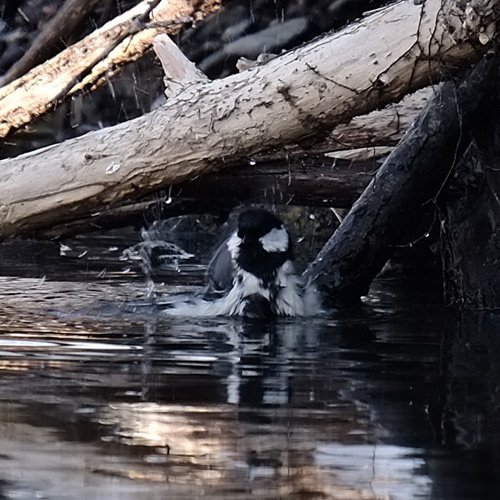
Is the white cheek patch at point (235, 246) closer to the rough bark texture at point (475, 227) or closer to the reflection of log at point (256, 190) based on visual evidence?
the reflection of log at point (256, 190)

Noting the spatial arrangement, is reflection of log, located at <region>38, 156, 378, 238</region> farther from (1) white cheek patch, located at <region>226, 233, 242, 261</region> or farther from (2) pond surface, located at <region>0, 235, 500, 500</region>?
(2) pond surface, located at <region>0, 235, 500, 500</region>

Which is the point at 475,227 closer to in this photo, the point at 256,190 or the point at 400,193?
the point at 400,193

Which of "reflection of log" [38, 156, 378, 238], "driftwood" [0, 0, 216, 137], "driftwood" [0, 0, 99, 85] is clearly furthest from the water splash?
"driftwood" [0, 0, 99, 85]

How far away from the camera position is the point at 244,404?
3814 mm

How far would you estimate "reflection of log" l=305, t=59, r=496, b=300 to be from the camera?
5.93 metres

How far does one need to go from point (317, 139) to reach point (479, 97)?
2.70 ft

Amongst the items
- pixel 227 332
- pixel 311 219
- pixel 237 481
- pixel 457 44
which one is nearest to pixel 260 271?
pixel 227 332

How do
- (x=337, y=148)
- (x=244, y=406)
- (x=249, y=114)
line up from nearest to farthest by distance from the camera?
1. (x=244, y=406)
2. (x=249, y=114)
3. (x=337, y=148)

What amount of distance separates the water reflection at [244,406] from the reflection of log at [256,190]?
0.86m

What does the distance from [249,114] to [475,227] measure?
55.5 inches

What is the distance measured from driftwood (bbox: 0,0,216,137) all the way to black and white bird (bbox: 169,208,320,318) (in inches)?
91.5

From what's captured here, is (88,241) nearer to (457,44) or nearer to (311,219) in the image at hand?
(311,219)

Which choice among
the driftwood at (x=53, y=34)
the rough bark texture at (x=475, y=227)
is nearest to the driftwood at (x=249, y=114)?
the rough bark texture at (x=475, y=227)

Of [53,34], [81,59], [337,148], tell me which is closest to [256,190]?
[337,148]
